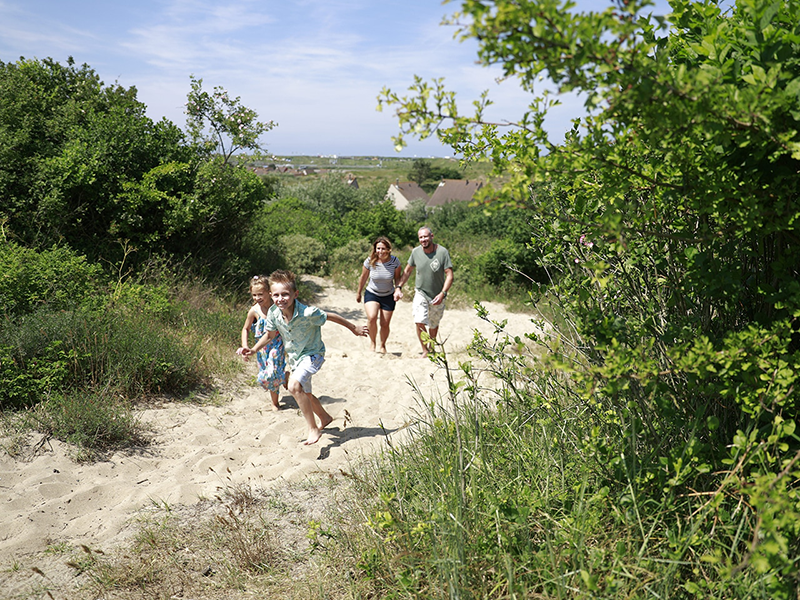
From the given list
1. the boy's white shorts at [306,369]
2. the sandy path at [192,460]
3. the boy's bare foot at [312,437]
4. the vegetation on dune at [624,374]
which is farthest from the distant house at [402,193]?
the vegetation on dune at [624,374]

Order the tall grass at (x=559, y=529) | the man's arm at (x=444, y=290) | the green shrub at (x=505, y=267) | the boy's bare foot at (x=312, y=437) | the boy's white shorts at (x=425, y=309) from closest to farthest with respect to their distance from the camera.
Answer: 1. the tall grass at (x=559, y=529)
2. the boy's bare foot at (x=312, y=437)
3. the man's arm at (x=444, y=290)
4. the boy's white shorts at (x=425, y=309)
5. the green shrub at (x=505, y=267)

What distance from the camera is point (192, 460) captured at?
4.70m

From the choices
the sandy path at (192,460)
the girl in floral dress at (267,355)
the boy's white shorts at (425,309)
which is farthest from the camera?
the boy's white shorts at (425,309)

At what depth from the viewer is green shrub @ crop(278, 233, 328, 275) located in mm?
13016

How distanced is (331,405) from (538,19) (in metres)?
5.01

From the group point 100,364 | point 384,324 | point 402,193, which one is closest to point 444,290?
point 384,324

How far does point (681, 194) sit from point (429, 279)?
5150 mm

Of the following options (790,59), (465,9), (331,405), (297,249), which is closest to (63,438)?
(331,405)

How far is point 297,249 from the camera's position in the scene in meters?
13.2

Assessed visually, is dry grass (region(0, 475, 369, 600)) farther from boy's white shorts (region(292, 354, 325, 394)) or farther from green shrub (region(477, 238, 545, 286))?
green shrub (region(477, 238, 545, 286))

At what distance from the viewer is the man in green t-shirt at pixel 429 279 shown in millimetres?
7457

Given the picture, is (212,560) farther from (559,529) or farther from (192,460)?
(559,529)

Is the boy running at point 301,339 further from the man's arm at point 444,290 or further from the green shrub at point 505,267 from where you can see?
the green shrub at point 505,267

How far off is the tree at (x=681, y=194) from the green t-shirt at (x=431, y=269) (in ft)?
13.8
